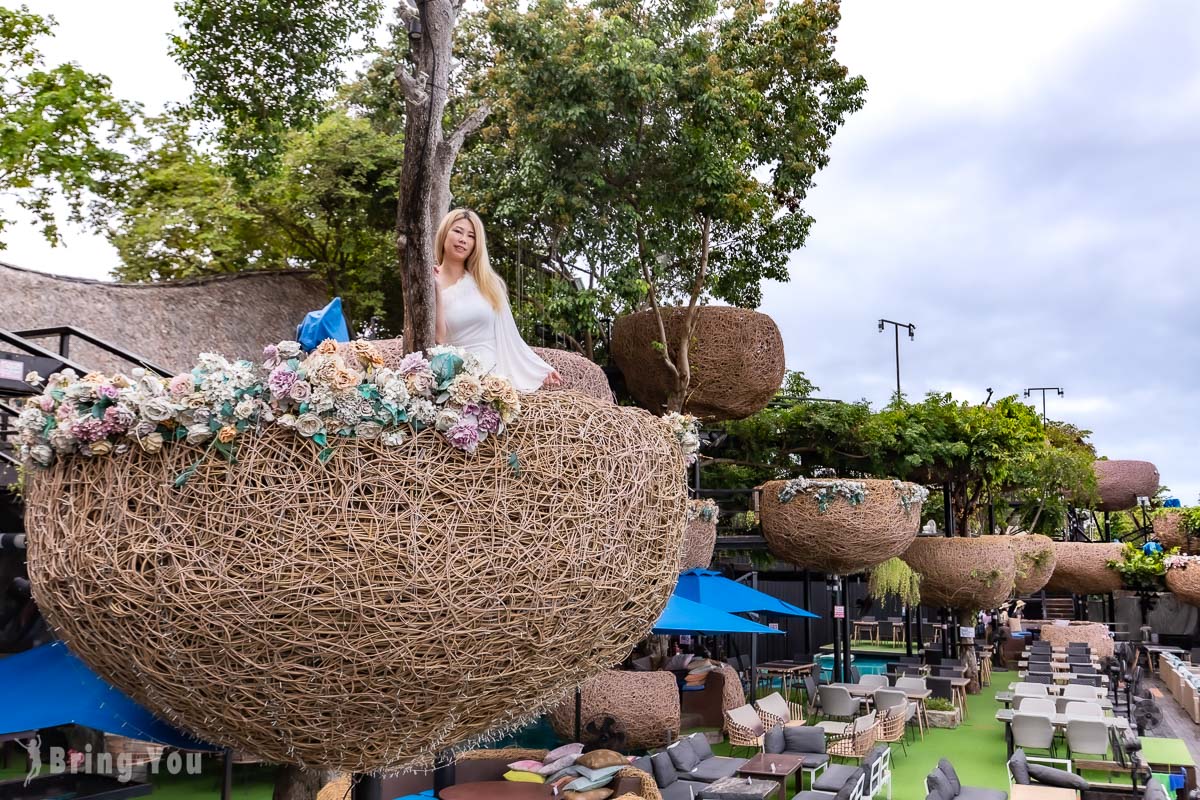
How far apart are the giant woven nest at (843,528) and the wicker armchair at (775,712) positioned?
2.32 metres

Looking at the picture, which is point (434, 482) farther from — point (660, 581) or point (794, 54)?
point (794, 54)

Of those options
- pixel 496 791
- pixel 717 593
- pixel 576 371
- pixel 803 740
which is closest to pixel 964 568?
pixel 717 593

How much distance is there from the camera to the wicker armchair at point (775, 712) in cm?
1341

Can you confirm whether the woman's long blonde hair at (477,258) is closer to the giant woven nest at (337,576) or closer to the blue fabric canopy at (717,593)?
the giant woven nest at (337,576)

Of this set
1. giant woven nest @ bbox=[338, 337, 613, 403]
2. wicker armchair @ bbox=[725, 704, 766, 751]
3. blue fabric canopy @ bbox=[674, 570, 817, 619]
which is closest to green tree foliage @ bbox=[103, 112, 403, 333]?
giant woven nest @ bbox=[338, 337, 613, 403]

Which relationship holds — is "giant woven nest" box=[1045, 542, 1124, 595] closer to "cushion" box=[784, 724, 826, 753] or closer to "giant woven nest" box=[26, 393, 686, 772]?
"cushion" box=[784, 724, 826, 753]

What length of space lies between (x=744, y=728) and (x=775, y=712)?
1522 mm

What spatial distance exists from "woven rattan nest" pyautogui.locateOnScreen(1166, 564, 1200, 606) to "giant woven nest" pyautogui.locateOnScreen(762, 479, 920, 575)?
13272mm

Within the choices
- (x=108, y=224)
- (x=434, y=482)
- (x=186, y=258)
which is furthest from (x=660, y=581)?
(x=108, y=224)

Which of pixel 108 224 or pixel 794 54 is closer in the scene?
pixel 794 54

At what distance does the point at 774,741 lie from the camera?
11461mm

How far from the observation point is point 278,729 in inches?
119

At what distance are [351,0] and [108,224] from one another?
22.7 feet

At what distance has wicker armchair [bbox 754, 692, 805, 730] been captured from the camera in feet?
44.0
